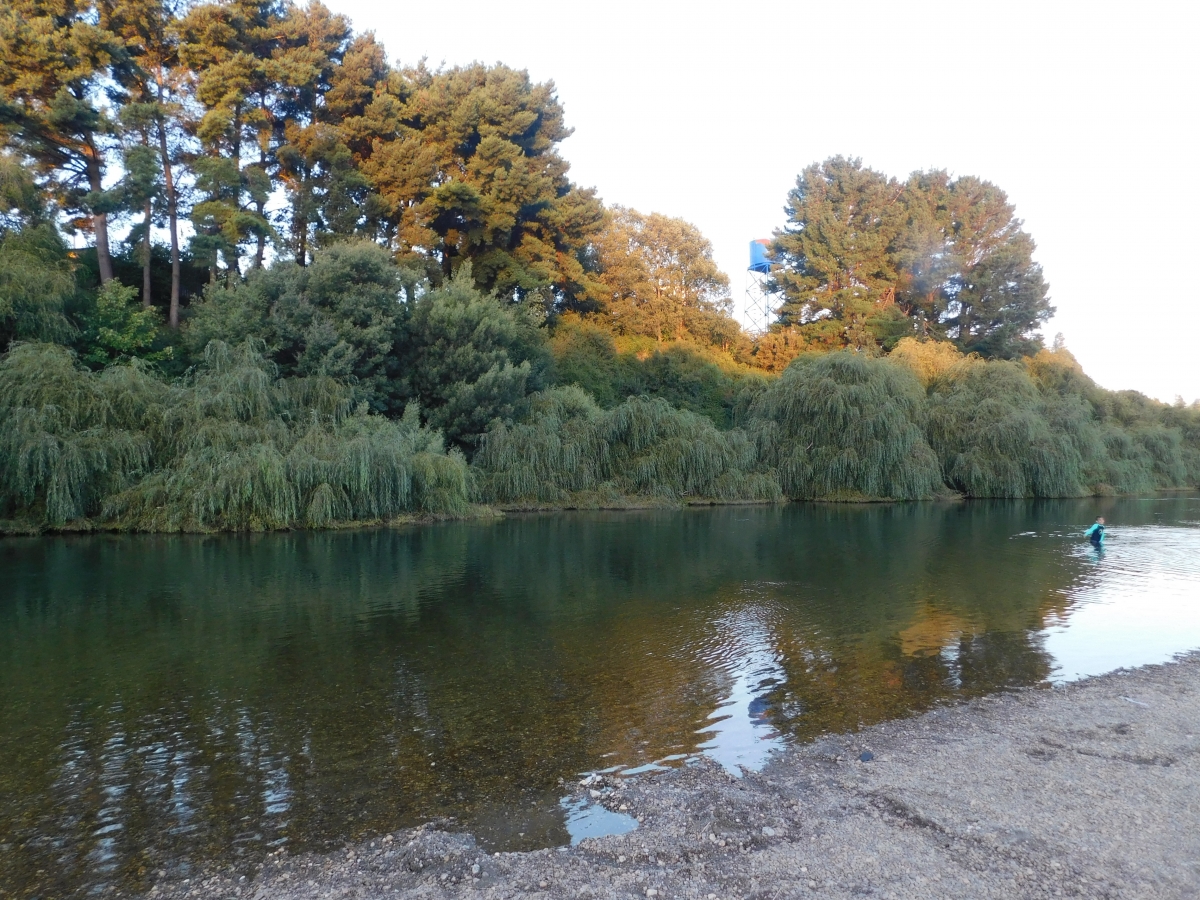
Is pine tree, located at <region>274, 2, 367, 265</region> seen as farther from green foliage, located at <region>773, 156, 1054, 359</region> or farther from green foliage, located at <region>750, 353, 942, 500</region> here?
green foliage, located at <region>773, 156, 1054, 359</region>

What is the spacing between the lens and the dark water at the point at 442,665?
6133 mm

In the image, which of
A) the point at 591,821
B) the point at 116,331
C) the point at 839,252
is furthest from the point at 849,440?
the point at 591,821

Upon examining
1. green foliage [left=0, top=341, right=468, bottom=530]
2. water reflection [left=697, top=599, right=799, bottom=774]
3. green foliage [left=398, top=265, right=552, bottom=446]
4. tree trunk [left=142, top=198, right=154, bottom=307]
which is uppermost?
tree trunk [left=142, top=198, right=154, bottom=307]

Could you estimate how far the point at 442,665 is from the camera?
10102 millimetres

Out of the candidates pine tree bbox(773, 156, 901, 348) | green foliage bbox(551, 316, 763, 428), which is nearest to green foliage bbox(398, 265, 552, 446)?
green foliage bbox(551, 316, 763, 428)

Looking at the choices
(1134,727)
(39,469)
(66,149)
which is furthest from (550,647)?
(66,149)

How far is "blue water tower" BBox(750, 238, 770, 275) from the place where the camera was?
199ft

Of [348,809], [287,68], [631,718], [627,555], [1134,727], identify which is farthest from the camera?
[287,68]

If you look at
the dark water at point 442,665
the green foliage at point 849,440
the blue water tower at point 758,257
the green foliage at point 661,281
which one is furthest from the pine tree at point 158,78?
the blue water tower at point 758,257

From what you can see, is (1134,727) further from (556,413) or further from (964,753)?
(556,413)

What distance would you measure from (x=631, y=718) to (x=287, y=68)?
34.7 m

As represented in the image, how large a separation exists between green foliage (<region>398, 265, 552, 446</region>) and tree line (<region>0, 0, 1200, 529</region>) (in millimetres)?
118

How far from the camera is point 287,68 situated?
1356 inches

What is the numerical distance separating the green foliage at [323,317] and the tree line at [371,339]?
0.11m
